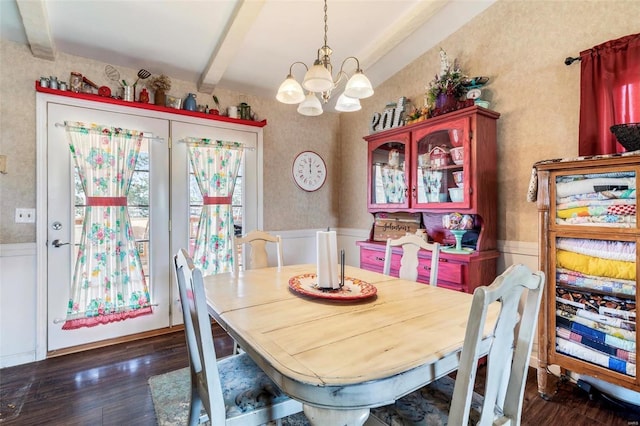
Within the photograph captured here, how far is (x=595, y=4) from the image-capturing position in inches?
82.4

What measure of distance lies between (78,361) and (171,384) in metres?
0.97

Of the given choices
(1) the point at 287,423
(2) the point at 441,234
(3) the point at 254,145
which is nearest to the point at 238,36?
(3) the point at 254,145

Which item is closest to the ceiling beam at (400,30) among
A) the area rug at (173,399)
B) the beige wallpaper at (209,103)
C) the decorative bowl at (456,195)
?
the beige wallpaper at (209,103)

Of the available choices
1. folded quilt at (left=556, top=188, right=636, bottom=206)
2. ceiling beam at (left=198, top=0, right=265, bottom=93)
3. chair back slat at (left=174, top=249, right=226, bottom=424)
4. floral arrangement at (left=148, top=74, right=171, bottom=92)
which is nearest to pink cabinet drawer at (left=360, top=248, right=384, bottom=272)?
folded quilt at (left=556, top=188, right=636, bottom=206)

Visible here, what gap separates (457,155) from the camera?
101 inches

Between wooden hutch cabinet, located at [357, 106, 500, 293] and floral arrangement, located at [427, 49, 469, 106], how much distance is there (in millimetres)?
242

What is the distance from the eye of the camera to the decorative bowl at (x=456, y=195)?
2533 mm

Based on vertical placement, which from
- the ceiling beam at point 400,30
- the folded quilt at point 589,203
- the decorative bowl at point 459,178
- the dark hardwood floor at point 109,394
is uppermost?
the ceiling beam at point 400,30

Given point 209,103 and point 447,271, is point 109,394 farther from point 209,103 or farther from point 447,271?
point 209,103

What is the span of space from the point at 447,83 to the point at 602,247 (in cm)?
165

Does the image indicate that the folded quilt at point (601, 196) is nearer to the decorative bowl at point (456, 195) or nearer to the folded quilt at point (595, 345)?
the decorative bowl at point (456, 195)

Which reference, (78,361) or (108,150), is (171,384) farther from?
(108,150)

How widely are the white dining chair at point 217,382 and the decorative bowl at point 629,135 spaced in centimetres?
222

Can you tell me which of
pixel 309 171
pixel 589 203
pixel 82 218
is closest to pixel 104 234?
pixel 82 218
